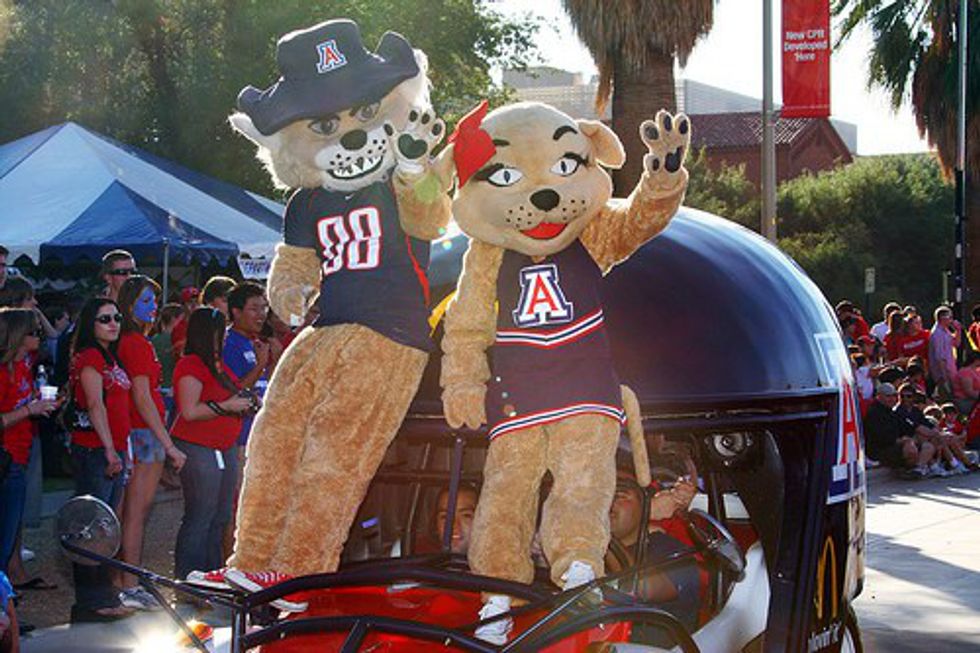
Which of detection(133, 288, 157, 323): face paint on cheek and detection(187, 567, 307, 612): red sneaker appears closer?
detection(187, 567, 307, 612): red sneaker

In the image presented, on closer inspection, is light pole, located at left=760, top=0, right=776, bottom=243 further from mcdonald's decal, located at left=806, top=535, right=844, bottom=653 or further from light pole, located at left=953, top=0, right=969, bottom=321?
mcdonald's decal, located at left=806, top=535, right=844, bottom=653

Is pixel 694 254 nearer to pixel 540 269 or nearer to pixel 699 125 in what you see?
pixel 540 269

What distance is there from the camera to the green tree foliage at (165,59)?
27266 mm

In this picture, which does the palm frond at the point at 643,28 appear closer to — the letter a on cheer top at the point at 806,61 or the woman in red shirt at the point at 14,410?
the letter a on cheer top at the point at 806,61

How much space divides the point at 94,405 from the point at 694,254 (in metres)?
4.52

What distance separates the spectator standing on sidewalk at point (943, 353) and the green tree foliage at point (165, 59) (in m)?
12.3

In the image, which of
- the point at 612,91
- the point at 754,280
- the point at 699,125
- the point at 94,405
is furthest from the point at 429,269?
the point at 699,125

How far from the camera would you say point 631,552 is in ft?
14.0

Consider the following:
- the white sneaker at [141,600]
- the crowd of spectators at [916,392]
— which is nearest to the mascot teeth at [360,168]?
the white sneaker at [141,600]

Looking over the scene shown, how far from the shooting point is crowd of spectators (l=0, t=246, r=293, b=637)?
7.79 meters

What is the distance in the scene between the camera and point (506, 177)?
157 inches

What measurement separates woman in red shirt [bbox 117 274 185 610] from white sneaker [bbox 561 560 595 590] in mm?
4763

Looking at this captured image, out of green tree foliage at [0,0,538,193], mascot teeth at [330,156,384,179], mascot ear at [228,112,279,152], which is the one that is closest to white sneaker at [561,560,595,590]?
mascot teeth at [330,156,384,179]

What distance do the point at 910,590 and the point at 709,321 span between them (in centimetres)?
573
